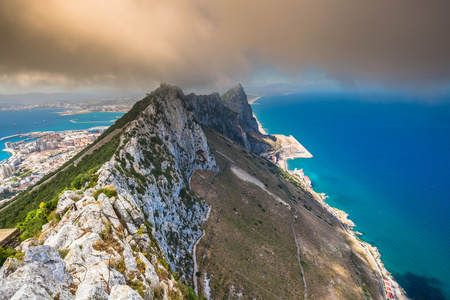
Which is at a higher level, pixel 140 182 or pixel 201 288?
pixel 140 182

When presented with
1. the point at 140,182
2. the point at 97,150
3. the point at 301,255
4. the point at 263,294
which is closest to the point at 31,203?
the point at 97,150

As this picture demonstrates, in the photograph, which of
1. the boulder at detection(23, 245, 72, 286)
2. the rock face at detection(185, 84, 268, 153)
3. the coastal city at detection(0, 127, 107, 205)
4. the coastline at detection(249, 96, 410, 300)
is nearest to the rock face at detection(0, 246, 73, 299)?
the boulder at detection(23, 245, 72, 286)

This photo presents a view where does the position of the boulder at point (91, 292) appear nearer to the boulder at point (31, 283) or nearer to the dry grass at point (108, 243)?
the boulder at point (31, 283)

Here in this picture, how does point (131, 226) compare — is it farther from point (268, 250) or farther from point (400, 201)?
point (400, 201)

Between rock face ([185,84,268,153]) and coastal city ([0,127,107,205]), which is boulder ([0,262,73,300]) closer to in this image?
rock face ([185,84,268,153])

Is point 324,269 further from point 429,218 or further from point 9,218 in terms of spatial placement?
point 429,218

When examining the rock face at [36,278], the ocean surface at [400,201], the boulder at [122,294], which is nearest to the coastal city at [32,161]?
the rock face at [36,278]
